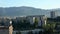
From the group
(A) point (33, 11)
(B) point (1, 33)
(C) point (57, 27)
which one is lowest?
(A) point (33, 11)

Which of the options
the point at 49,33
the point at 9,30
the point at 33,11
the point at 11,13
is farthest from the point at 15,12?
the point at 9,30

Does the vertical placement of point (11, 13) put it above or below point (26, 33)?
below

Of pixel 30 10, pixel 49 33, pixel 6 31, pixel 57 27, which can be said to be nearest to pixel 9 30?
pixel 6 31

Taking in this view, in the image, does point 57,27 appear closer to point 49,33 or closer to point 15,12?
point 49,33

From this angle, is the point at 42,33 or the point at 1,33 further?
the point at 42,33

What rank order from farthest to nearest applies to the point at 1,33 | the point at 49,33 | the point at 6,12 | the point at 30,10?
the point at 30,10
the point at 6,12
the point at 49,33
the point at 1,33

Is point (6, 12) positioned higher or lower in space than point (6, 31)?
lower

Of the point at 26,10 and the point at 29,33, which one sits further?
the point at 26,10

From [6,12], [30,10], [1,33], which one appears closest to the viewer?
[1,33]

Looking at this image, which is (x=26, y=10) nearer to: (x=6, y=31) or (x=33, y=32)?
(x=33, y=32)
